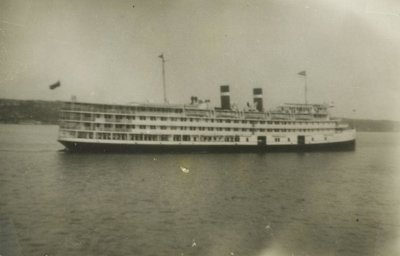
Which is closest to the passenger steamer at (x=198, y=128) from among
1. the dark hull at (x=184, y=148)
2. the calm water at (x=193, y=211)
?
the dark hull at (x=184, y=148)

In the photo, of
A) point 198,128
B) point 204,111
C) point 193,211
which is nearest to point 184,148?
point 198,128

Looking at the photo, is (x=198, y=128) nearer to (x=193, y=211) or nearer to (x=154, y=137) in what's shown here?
(x=154, y=137)

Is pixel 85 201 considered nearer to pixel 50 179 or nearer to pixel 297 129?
pixel 50 179

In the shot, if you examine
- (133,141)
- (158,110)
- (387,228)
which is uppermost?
(158,110)

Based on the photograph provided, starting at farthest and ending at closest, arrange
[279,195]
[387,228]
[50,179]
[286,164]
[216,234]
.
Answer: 1. [286,164]
2. [50,179]
3. [279,195]
4. [387,228]
5. [216,234]

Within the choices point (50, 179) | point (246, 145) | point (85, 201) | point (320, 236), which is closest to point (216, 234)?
point (320, 236)

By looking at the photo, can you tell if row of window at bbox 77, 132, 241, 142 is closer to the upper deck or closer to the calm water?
the upper deck

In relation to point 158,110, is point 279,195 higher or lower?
lower

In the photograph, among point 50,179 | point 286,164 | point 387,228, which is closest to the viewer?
point 387,228
